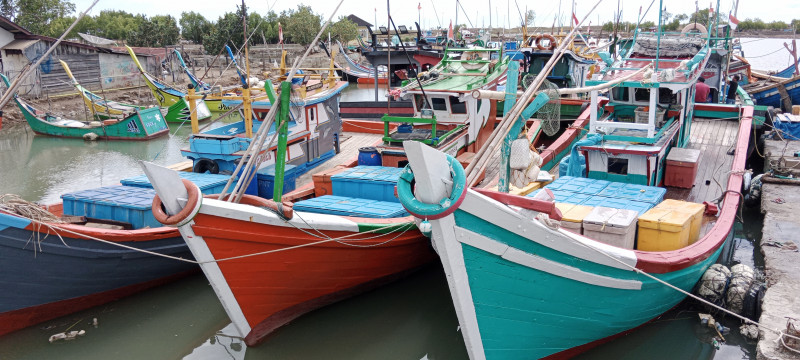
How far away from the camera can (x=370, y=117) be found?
60.2 ft

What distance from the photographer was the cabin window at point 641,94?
989cm

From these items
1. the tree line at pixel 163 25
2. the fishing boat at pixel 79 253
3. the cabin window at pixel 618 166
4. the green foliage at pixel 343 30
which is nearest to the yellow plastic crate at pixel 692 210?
the cabin window at pixel 618 166

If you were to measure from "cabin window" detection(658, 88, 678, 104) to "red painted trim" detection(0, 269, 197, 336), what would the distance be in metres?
9.02

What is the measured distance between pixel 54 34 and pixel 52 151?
A: 22.1 meters

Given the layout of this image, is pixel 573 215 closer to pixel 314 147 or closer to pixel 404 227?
pixel 404 227

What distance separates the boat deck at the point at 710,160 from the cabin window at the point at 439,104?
4347 millimetres

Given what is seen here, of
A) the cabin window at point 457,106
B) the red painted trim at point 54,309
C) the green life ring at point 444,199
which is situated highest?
the cabin window at point 457,106

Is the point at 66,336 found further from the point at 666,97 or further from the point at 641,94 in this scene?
the point at 666,97

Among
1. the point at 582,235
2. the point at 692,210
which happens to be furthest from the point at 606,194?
the point at 582,235

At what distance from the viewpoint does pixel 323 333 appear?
320 inches

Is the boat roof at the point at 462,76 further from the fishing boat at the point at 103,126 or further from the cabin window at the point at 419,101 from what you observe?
the fishing boat at the point at 103,126

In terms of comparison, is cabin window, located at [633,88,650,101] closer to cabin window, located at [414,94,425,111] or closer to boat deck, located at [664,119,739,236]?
boat deck, located at [664,119,739,236]

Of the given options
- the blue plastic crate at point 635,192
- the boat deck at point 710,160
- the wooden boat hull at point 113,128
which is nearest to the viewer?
the blue plastic crate at point 635,192

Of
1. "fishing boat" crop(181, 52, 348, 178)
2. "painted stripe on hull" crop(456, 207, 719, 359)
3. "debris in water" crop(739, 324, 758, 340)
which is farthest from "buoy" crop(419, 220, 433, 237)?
"debris in water" crop(739, 324, 758, 340)
